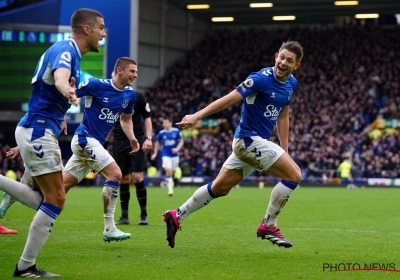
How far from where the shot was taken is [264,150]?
9.07m

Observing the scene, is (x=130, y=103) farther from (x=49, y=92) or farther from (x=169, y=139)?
(x=169, y=139)

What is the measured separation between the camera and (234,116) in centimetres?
4156

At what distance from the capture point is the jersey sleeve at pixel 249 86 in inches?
349

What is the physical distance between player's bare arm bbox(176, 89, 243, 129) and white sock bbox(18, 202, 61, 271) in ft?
5.86

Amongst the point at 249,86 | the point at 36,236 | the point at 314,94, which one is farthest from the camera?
the point at 314,94

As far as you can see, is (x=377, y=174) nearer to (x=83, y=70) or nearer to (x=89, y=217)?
(x=83, y=70)

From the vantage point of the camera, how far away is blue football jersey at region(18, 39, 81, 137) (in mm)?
6836

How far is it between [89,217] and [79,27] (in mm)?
7824

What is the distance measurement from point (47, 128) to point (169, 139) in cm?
1724

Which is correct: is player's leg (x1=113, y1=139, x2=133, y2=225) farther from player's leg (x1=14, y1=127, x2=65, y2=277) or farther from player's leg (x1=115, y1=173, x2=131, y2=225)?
player's leg (x1=14, y1=127, x2=65, y2=277)

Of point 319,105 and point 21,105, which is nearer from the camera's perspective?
point 21,105

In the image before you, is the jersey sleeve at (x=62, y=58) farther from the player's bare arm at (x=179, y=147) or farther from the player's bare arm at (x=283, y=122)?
the player's bare arm at (x=179, y=147)

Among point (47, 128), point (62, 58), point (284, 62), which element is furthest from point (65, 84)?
point (284, 62)

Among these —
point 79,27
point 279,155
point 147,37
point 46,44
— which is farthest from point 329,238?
point 147,37
